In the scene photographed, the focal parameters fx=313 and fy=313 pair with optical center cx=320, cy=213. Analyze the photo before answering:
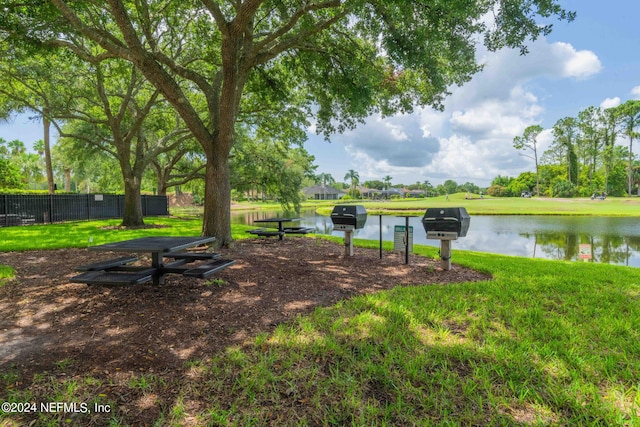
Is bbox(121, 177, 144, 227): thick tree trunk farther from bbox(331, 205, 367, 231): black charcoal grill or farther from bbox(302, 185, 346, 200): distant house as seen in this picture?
bbox(302, 185, 346, 200): distant house

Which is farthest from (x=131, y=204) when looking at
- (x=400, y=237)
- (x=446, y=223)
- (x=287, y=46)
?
(x=446, y=223)

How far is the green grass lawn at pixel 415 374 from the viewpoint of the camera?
1891 millimetres

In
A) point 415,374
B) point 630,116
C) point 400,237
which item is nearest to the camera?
point 415,374

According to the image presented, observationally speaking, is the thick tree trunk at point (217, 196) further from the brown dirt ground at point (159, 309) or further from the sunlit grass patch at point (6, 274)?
the sunlit grass patch at point (6, 274)

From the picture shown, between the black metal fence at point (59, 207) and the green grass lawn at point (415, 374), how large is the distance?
17.1 metres

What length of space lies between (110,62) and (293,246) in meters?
10.2

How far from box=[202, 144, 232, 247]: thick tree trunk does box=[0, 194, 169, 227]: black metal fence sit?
13.3 m

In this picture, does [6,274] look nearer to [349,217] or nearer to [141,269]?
[141,269]

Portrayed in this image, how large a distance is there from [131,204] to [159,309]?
11.2m

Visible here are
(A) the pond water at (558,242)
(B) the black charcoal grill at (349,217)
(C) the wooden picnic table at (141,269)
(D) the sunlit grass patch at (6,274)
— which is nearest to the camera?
(C) the wooden picnic table at (141,269)

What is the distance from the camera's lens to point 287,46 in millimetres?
6859

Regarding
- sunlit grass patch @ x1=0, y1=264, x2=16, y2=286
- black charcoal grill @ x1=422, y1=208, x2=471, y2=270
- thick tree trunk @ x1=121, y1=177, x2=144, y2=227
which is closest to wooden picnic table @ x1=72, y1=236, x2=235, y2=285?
sunlit grass patch @ x1=0, y1=264, x2=16, y2=286

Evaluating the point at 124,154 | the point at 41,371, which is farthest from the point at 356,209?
the point at 124,154

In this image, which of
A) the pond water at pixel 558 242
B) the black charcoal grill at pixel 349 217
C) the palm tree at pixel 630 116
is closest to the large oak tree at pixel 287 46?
the black charcoal grill at pixel 349 217
